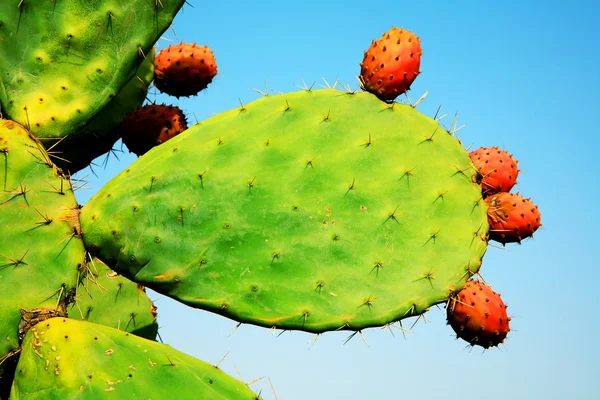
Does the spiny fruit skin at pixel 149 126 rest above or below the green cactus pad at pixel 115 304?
above

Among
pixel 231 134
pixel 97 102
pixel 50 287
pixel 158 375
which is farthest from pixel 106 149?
pixel 158 375

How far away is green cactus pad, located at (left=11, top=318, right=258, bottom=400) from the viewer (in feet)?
6.93

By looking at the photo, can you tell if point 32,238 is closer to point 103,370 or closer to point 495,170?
point 103,370

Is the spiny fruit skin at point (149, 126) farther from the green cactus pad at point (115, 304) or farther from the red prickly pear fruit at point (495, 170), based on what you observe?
the red prickly pear fruit at point (495, 170)

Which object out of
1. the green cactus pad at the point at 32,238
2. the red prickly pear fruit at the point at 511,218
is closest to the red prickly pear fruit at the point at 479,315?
the red prickly pear fruit at the point at 511,218

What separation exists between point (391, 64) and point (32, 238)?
1.27 meters

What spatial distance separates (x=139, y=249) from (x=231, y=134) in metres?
0.47

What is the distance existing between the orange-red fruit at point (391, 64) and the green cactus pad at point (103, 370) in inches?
43.4

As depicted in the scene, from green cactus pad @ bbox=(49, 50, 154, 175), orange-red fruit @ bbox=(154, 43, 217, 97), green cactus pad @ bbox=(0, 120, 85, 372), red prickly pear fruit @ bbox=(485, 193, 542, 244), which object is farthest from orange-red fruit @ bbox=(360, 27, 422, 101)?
green cactus pad @ bbox=(0, 120, 85, 372)

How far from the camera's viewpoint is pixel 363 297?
2404 mm

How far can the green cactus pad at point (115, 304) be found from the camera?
2.89m

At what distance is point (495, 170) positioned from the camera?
272 centimetres

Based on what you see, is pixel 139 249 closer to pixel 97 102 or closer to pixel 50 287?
pixel 50 287

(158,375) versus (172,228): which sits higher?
(172,228)
